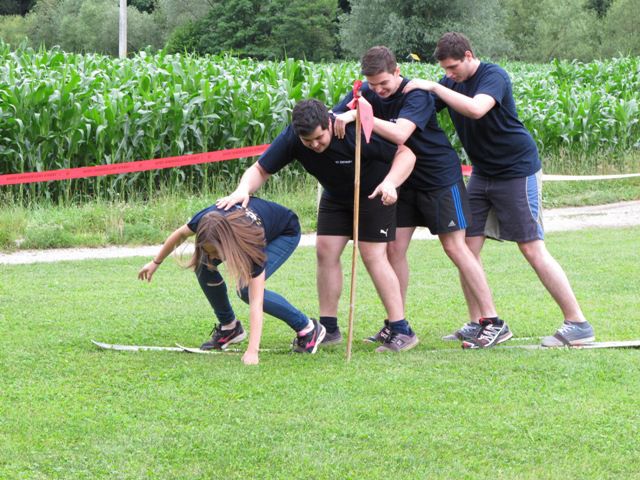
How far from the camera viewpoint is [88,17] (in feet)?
224

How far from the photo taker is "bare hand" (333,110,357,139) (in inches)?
234

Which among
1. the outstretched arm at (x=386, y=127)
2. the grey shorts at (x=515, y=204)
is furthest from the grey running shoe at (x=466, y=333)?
the outstretched arm at (x=386, y=127)

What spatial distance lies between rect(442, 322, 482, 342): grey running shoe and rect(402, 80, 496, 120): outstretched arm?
1.48m

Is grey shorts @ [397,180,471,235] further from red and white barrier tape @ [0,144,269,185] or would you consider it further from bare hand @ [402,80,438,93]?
red and white barrier tape @ [0,144,269,185]

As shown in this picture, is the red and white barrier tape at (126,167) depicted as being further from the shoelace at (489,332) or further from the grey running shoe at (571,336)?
the grey running shoe at (571,336)

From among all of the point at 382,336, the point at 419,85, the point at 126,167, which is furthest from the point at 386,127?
the point at 126,167

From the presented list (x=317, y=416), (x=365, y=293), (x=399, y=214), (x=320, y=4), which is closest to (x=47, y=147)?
(x=365, y=293)

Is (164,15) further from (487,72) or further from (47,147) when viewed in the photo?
(487,72)

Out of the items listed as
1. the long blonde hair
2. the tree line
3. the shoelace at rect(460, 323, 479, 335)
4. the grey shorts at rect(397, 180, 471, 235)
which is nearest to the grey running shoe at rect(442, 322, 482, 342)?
the shoelace at rect(460, 323, 479, 335)

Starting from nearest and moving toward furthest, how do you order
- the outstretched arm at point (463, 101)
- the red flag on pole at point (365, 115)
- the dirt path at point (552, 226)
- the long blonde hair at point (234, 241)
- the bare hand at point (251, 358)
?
the long blonde hair at point (234, 241)
the red flag on pole at point (365, 115)
the bare hand at point (251, 358)
the outstretched arm at point (463, 101)
the dirt path at point (552, 226)

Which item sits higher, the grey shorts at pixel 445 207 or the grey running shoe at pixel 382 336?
the grey shorts at pixel 445 207

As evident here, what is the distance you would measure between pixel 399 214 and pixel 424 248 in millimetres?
4577

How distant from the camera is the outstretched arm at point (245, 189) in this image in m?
5.91

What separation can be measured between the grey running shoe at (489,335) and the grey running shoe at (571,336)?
264mm
